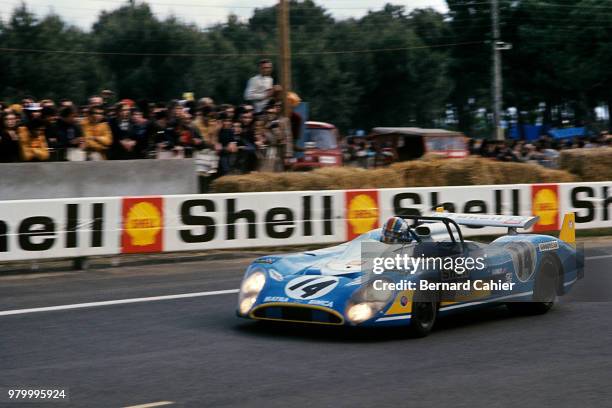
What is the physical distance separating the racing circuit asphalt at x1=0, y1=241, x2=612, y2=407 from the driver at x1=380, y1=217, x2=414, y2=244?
764mm

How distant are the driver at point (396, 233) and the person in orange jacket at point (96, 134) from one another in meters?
6.94

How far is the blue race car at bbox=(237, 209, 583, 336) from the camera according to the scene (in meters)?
7.48

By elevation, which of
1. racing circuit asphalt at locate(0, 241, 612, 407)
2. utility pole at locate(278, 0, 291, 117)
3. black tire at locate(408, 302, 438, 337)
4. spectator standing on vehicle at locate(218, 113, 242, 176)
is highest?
utility pole at locate(278, 0, 291, 117)

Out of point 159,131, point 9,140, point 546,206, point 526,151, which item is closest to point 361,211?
point 159,131

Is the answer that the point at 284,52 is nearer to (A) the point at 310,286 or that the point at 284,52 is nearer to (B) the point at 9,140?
(B) the point at 9,140

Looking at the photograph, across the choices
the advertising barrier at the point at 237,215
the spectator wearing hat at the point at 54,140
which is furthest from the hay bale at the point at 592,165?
the spectator wearing hat at the point at 54,140

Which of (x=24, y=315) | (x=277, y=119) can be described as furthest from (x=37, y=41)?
(x=24, y=315)

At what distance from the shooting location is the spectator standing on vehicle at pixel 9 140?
13.4m

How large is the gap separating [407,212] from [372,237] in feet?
20.8

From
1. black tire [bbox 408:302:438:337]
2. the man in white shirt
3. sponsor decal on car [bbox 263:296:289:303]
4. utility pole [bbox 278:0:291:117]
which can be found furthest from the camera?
utility pole [bbox 278:0:291:117]

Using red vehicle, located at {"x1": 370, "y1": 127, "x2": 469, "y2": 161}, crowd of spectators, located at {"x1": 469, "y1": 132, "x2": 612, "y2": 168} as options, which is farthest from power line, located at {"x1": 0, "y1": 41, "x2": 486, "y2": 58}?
crowd of spectators, located at {"x1": 469, "y1": 132, "x2": 612, "y2": 168}

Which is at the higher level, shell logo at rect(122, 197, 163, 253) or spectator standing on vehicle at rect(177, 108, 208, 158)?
spectator standing on vehicle at rect(177, 108, 208, 158)

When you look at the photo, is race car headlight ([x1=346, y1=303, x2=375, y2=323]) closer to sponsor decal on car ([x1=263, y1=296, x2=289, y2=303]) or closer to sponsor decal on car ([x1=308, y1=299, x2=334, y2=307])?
sponsor decal on car ([x1=308, y1=299, x2=334, y2=307])

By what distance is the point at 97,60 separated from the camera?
55781 mm
